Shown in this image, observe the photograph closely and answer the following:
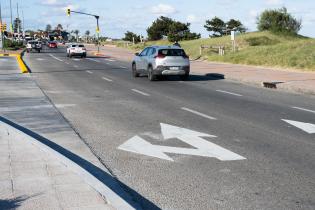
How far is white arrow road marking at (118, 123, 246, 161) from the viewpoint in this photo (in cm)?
763

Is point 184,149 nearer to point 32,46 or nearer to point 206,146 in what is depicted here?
point 206,146

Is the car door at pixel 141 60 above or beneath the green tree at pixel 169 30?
beneath

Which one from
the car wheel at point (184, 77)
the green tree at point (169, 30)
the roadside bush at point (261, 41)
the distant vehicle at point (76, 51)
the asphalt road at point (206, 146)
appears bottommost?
the asphalt road at point (206, 146)

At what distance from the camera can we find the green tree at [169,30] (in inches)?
4102

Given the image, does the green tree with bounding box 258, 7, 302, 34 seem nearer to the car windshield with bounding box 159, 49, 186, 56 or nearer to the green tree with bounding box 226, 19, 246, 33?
the green tree with bounding box 226, 19, 246, 33

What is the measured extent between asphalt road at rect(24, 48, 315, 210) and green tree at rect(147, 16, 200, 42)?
83.8 meters

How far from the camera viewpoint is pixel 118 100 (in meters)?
15.1

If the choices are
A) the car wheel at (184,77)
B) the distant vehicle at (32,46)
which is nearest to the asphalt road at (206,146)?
the car wheel at (184,77)

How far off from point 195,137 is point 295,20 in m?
67.3

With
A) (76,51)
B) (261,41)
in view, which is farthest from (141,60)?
(261,41)

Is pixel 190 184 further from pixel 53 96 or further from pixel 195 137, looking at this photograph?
pixel 53 96

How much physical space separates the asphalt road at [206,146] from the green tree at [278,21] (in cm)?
5675

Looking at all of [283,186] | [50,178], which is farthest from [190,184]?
[50,178]

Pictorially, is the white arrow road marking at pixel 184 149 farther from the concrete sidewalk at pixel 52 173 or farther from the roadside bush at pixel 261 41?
the roadside bush at pixel 261 41
